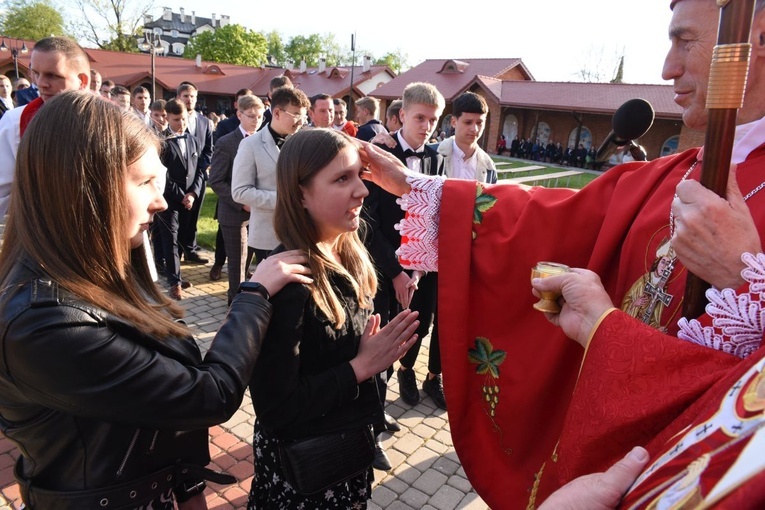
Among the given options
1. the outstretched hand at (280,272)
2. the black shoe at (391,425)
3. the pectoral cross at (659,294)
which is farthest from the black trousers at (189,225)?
the pectoral cross at (659,294)

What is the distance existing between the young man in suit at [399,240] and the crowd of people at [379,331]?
3.64ft

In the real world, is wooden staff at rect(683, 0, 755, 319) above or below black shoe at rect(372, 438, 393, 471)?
above

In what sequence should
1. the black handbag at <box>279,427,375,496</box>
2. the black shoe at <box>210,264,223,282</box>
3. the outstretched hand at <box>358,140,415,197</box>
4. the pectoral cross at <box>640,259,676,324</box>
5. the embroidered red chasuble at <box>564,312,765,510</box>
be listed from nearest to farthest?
the embroidered red chasuble at <box>564,312,765,510</box>
the pectoral cross at <box>640,259,676,324</box>
the black handbag at <box>279,427,375,496</box>
the outstretched hand at <box>358,140,415,197</box>
the black shoe at <box>210,264,223,282</box>

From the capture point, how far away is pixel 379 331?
1942 mm

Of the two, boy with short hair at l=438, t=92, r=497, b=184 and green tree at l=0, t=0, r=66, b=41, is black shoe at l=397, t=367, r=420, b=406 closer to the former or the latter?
boy with short hair at l=438, t=92, r=497, b=184

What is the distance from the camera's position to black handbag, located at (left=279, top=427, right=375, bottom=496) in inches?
66.6

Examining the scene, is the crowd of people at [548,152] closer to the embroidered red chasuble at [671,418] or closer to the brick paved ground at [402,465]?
the brick paved ground at [402,465]

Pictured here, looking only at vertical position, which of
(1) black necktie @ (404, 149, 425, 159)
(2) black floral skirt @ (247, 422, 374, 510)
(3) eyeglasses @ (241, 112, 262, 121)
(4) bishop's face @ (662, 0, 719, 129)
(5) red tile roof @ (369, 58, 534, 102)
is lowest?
(2) black floral skirt @ (247, 422, 374, 510)

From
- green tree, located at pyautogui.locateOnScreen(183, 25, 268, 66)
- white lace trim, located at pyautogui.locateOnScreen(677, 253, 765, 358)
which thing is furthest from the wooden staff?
green tree, located at pyautogui.locateOnScreen(183, 25, 268, 66)

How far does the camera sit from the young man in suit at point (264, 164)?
14.2ft

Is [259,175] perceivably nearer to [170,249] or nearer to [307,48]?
[170,249]

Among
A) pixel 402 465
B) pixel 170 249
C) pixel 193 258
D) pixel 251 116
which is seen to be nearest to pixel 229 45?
pixel 193 258

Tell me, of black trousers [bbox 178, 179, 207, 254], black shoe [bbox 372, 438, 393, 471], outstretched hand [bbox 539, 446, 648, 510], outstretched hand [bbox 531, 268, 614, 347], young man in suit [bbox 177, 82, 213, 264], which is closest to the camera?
outstretched hand [bbox 539, 446, 648, 510]

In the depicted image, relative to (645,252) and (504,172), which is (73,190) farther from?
(504,172)
